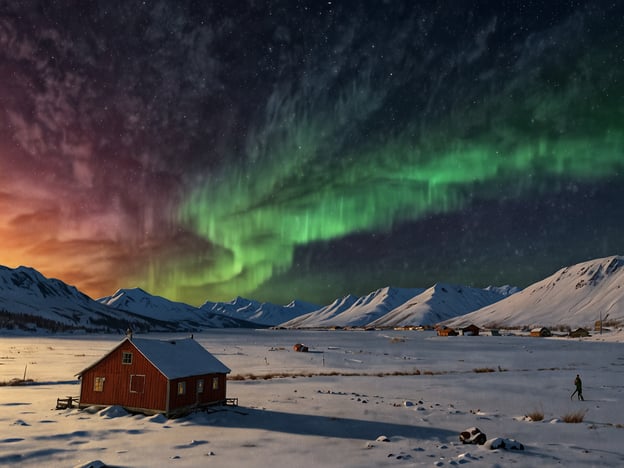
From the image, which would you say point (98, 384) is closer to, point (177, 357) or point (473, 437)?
point (177, 357)

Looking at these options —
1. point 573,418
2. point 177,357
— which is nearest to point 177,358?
point 177,357

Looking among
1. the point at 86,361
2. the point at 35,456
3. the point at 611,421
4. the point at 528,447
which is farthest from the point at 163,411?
the point at 86,361

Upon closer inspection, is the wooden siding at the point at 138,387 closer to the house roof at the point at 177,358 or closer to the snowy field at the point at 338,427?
the house roof at the point at 177,358

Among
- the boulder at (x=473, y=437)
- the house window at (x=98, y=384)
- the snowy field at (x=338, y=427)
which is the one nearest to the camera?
the snowy field at (x=338, y=427)

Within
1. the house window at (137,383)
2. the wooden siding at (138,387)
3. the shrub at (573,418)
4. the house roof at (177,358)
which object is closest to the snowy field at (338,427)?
the shrub at (573,418)

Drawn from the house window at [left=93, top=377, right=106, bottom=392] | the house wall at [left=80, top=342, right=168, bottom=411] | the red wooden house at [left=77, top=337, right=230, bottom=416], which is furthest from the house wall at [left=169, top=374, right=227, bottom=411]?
the house window at [left=93, top=377, right=106, bottom=392]

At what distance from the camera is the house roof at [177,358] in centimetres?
3691

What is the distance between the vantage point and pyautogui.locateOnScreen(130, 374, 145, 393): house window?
1455 inches

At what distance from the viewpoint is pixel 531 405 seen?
4059 centimetres

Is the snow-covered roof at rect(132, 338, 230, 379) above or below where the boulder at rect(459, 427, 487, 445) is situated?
above

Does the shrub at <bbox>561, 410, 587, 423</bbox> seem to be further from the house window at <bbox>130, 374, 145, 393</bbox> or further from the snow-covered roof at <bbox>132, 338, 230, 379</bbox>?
the house window at <bbox>130, 374, 145, 393</bbox>

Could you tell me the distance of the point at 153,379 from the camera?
36594 mm

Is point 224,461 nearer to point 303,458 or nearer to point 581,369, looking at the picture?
point 303,458

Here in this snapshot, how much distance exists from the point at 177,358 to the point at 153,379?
2.81 m
